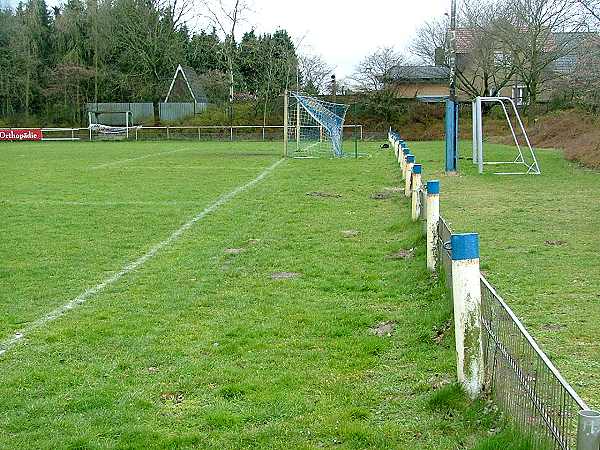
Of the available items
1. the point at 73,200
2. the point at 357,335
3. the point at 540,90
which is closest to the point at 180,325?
the point at 357,335

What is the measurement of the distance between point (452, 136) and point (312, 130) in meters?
14.5

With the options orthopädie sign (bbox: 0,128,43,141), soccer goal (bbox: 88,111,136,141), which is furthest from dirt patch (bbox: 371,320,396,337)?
orthopädie sign (bbox: 0,128,43,141)

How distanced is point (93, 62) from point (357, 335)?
185ft

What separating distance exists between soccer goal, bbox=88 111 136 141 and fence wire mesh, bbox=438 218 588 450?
4653cm

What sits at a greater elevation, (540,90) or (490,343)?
(540,90)

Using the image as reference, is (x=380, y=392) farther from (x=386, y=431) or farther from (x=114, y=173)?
(x=114, y=173)

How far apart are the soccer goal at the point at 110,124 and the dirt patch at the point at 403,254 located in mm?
41769

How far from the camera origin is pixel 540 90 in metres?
46.1

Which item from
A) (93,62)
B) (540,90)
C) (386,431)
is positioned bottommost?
(386,431)

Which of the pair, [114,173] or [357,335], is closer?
[357,335]

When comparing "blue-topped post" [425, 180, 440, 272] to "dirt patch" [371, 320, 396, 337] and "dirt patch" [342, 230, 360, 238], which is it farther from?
"dirt patch" [342, 230, 360, 238]

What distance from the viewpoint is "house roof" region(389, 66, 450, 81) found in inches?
2052

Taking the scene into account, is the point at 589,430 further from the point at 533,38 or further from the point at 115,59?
the point at 115,59

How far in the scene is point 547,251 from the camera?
8922mm
